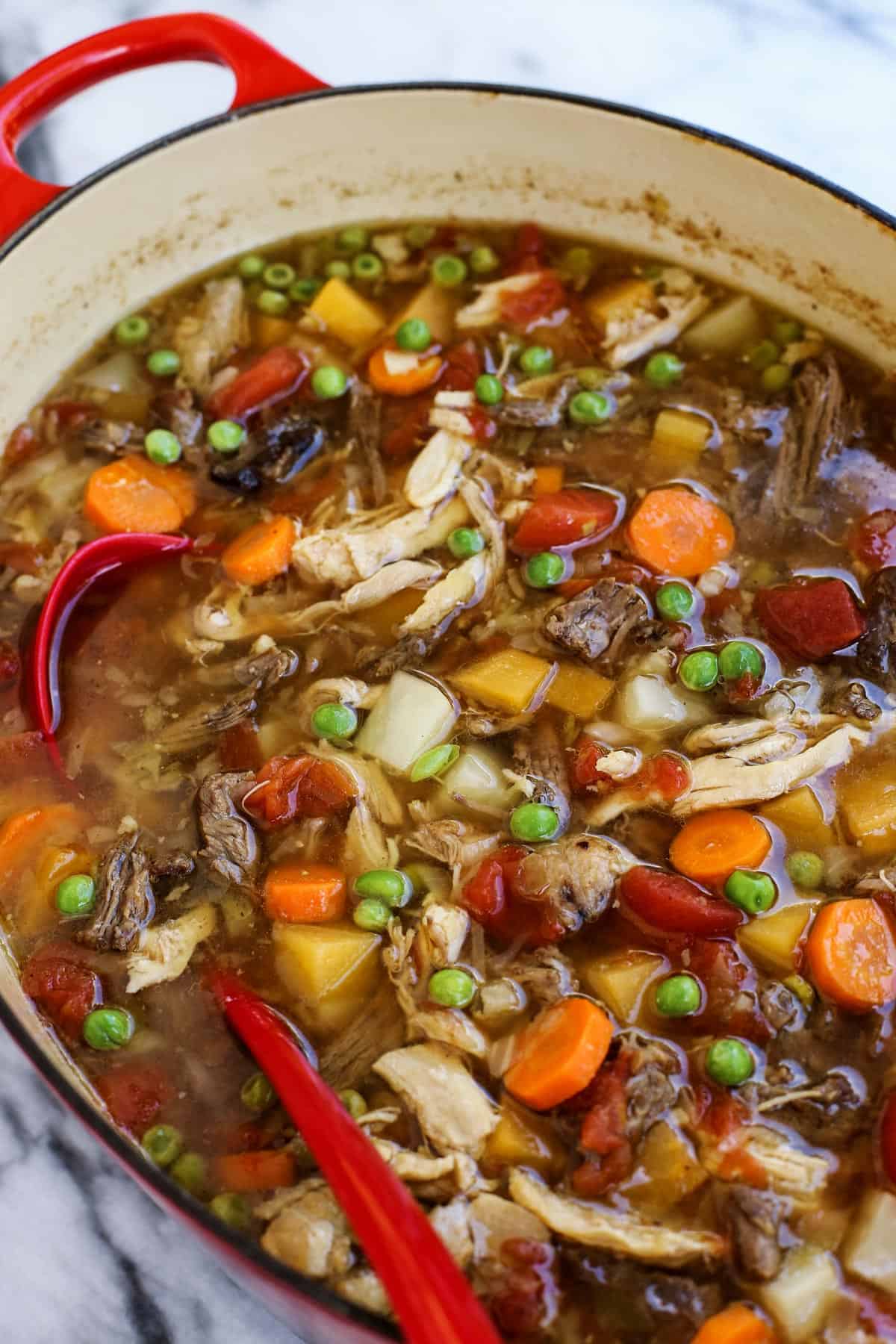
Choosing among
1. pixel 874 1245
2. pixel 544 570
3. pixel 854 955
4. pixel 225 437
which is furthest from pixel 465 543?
pixel 874 1245

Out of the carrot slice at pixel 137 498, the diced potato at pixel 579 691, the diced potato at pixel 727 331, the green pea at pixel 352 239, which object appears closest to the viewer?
the diced potato at pixel 579 691

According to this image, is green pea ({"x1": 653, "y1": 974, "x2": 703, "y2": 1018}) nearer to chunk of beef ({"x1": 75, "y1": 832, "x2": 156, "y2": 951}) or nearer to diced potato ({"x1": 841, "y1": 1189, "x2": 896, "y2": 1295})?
diced potato ({"x1": 841, "y1": 1189, "x2": 896, "y2": 1295})

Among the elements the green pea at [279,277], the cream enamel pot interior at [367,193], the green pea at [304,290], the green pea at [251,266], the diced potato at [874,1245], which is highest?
the cream enamel pot interior at [367,193]

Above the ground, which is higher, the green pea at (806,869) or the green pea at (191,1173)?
the green pea at (806,869)

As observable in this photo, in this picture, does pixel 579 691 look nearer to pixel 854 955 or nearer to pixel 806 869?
pixel 806 869

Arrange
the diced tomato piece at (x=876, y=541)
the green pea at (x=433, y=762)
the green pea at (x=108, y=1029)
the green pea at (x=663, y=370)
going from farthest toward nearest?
the green pea at (x=663, y=370), the diced tomato piece at (x=876, y=541), the green pea at (x=433, y=762), the green pea at (x=108, y=1029)

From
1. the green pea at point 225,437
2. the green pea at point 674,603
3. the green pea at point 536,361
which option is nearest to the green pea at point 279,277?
the green pea at point 225,437

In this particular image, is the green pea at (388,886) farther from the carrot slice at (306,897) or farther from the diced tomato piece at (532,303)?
the diced tomato piece at (532,303)

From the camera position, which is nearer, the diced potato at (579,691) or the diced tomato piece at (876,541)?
the diced potato at (579,691)
